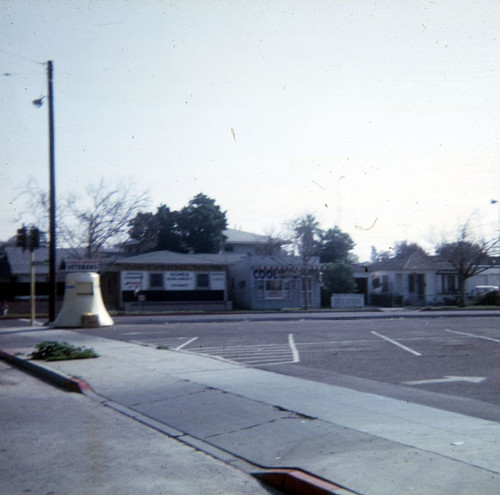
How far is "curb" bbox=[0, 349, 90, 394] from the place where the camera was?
1073 cm

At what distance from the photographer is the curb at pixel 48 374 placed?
35.2ft

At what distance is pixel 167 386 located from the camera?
10.3 m

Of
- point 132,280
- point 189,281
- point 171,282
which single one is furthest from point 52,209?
point 189,281

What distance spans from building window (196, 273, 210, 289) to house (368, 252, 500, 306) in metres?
15.3

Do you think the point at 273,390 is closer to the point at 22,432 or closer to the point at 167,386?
the point at 167,386

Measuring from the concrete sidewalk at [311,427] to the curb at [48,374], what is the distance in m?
0.20

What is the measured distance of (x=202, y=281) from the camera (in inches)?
1658

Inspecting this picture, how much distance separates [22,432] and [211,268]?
114 ft

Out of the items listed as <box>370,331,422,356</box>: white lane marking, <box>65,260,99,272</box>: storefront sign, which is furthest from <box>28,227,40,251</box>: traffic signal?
<box>370,331,422,356</box>: white lane marking

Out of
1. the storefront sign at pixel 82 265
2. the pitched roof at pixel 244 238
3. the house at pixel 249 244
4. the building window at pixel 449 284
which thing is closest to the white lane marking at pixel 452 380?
the storefront sign at pixel 82 265

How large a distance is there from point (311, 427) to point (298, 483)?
6.17 ft

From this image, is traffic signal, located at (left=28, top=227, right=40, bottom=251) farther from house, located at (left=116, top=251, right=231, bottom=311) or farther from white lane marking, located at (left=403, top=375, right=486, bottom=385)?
white lane marking, located at (left=403, top=375, right=486, bottom=385)

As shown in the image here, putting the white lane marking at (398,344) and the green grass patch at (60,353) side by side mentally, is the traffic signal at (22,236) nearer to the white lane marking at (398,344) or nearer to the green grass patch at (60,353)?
the green grass patch at (60,353)

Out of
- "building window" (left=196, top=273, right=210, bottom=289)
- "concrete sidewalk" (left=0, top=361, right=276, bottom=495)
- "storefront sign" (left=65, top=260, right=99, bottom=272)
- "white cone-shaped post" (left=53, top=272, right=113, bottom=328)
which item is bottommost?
"concrete sidewalk" (left=0, top=361, right=276, bottom=495)
